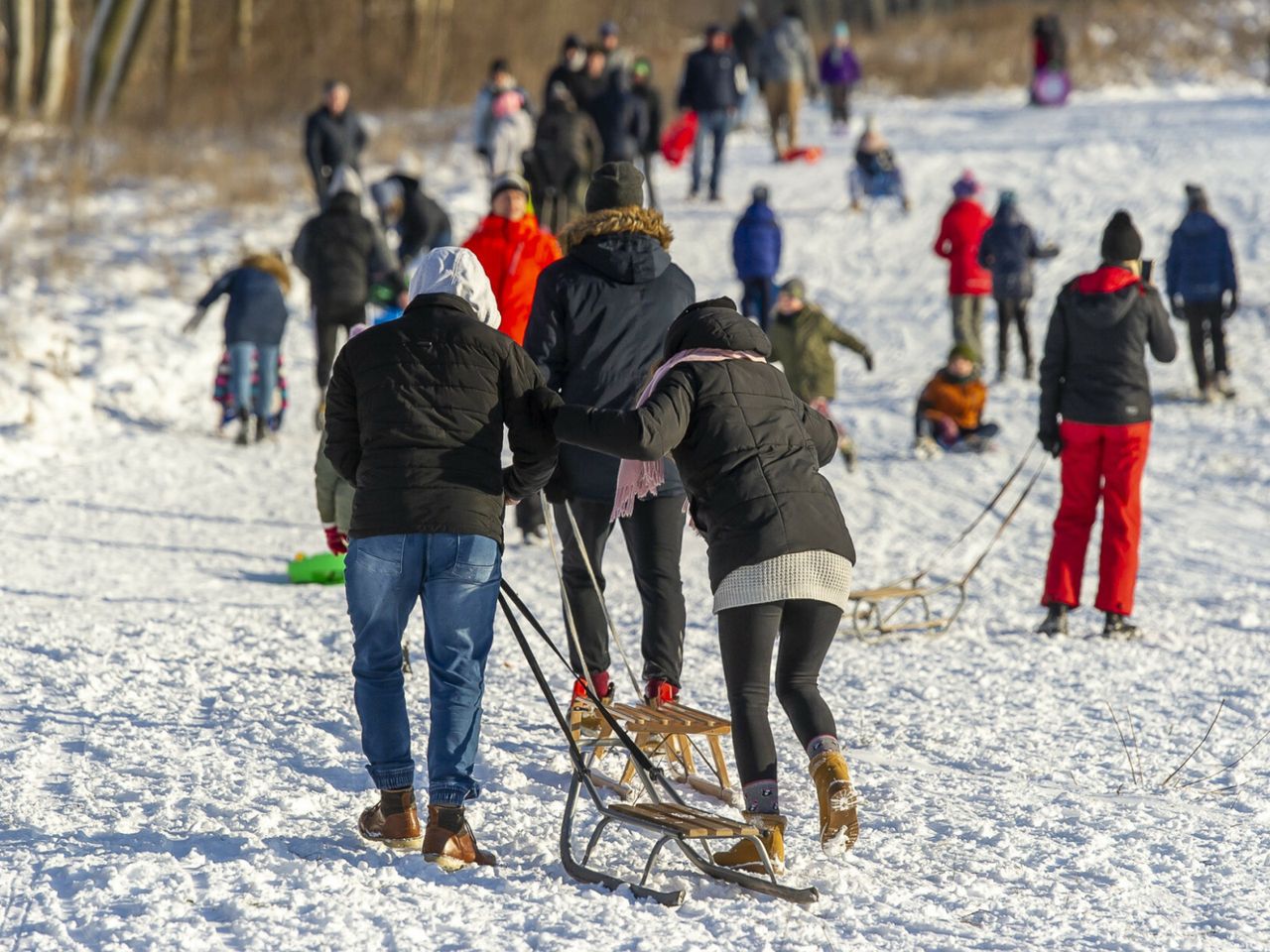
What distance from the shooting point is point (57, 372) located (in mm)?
12102

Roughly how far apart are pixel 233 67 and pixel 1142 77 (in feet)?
53.6

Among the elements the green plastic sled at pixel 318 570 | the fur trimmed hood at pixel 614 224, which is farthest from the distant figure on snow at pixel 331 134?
the fur trimmed hood at pixel 614 224

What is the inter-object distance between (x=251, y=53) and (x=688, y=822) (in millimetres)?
26681

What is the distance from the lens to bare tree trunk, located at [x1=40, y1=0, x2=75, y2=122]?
2311 centimetres

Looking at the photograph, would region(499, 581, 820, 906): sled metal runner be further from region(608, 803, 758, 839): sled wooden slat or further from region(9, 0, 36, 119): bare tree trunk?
region(9, 0, 36, 119): bare tree trunk

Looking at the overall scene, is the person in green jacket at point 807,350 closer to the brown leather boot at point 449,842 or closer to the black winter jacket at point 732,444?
the black winter jacket at point 732,444

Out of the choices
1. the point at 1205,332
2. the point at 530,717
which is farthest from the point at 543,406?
the point at 1205,332

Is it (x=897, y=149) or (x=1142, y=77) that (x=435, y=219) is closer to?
(x=897, y=149)

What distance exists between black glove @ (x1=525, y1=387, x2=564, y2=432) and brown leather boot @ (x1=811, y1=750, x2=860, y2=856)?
3.89 feet

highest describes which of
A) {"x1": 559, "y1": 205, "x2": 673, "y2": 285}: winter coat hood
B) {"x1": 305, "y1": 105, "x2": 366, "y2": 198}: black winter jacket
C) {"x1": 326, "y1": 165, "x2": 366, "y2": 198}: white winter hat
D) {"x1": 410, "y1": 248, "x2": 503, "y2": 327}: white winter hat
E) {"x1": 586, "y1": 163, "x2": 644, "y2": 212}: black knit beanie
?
{"x1": 305, "y1": 105, "x2": 366, "y2": 198}: black winter jacket

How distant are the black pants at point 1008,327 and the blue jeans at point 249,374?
6219mm

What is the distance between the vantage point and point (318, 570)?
26.2 feet

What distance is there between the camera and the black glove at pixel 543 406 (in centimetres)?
430

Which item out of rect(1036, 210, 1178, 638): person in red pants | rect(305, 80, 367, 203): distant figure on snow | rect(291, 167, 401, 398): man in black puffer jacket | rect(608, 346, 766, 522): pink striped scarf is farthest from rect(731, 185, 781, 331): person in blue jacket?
rect(608, 346, 766, 522): pink striped scarf
